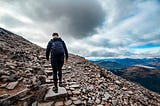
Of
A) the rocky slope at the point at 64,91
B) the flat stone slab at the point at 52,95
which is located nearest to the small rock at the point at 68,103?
the rocky slope at the point at 64,91

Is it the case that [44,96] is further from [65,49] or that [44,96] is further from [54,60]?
[65,49]

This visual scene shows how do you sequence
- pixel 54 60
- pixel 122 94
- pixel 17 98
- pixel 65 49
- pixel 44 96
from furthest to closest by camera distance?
pixel 122 94 < pixel 65 49 < pixel 54 60 < pixel 44 96 < pixel 17 98

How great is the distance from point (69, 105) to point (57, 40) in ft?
13.9

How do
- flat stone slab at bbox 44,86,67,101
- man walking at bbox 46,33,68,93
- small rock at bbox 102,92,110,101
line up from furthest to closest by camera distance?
small rock at bbox 102,92,110,101 → man walking at bbox 46,33,68,93 → flat stone slab at bbox 44,86,67,101

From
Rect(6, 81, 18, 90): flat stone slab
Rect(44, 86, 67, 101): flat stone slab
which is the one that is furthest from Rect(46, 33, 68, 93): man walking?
Rect(6, 81, 18, 90): flat stone slab

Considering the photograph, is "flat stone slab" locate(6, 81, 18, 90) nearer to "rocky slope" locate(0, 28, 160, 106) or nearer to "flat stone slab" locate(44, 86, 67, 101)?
"rocky slope" locate(0, 28, 160, 106)

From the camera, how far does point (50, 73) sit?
16219mm

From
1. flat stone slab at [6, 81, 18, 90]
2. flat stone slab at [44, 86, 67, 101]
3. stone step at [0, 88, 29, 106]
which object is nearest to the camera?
stone step at [0, 88, 29, 106]

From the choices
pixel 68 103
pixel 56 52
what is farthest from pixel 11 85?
pixel 68 103

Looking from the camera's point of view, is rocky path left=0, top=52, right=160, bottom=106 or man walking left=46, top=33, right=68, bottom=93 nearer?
rocky path left=0, top=52, right=160, bottom=106

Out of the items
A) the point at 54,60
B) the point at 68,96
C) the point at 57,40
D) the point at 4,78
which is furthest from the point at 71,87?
the point at 4,78

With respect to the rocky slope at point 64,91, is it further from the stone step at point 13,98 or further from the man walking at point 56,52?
the man walking at point 56,52

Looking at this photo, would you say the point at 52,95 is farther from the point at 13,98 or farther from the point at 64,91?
the point at 13,98

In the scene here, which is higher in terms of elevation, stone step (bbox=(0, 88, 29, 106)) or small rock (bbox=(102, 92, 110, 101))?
stone step (bbox=(0, 88, 29, 106))
